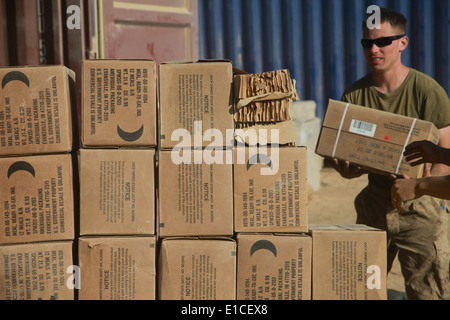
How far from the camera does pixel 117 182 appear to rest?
2219 mm

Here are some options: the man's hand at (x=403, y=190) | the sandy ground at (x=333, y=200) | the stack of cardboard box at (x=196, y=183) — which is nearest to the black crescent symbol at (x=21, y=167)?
the stack of cardboard box at (x=196, y=183)

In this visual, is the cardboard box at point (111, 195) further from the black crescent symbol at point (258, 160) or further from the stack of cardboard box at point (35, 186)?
the black crescent symbol at point (258, 160)

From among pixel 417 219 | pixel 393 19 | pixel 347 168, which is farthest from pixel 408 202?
pixel 393 19

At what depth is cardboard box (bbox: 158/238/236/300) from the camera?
2215 millimetres

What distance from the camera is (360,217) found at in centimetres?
313

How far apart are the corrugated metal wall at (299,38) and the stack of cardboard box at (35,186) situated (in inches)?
202

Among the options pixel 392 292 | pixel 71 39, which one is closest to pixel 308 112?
pixel 392 292

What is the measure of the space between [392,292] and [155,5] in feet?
9.85

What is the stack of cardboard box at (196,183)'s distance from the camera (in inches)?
87.3

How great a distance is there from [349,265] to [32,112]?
1561mm

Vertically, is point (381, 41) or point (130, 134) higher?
point (381, 41)

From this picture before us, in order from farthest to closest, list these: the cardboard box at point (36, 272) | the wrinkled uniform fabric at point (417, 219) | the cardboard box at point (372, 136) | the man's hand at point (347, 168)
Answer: the wrinkled uniform fabric at point (417, 219)
the man's hand at point (347, 168)
the cardboard box at point (372, 136)
the cardboard box at point (36, 272)

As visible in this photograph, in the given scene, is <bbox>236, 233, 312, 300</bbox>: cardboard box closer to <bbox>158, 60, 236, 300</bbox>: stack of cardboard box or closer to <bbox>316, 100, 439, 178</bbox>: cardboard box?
<bbox>158, 60, 236, 300</bbox>: stack of cardboard box

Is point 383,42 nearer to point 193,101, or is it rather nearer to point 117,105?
point 193,101
